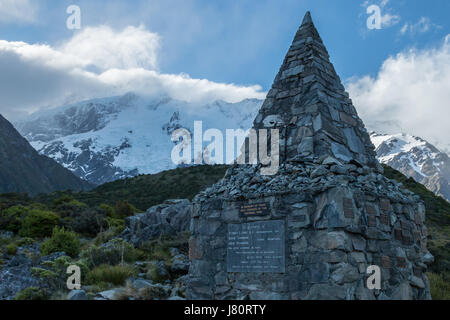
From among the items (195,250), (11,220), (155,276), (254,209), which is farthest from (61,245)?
(254,209)

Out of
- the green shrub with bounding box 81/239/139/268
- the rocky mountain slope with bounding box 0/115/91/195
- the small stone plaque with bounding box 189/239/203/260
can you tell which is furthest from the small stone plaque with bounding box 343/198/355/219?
the rocky mountain slope with bounding box 0/115/91/195

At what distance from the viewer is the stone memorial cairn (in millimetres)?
6051

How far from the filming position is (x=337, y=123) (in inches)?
307

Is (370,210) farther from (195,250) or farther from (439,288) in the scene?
(439,288)

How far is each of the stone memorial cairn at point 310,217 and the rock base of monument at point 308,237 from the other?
0.6 inches

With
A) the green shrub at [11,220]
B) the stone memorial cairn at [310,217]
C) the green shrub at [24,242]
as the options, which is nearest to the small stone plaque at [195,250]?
the stone memorial cairn at [310,217]

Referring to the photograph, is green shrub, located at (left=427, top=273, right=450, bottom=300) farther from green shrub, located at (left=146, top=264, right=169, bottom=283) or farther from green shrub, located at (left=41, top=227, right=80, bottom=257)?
green shrub, located at (left=41, top=227, right=80, bottom=257)

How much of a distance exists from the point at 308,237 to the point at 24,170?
6750 cm

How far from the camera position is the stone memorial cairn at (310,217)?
6.05 metres

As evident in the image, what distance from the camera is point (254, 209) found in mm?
6859

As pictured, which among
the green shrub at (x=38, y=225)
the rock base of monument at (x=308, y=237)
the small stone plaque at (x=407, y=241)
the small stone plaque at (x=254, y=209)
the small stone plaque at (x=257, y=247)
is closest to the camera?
the rock base of monument at (x=308, y=237)

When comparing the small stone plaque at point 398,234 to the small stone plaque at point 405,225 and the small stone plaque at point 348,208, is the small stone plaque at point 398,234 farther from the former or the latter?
the small stone plaque at point 348,208

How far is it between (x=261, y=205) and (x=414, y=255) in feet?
9.49

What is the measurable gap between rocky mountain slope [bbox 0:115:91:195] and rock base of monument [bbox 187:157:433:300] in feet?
187
